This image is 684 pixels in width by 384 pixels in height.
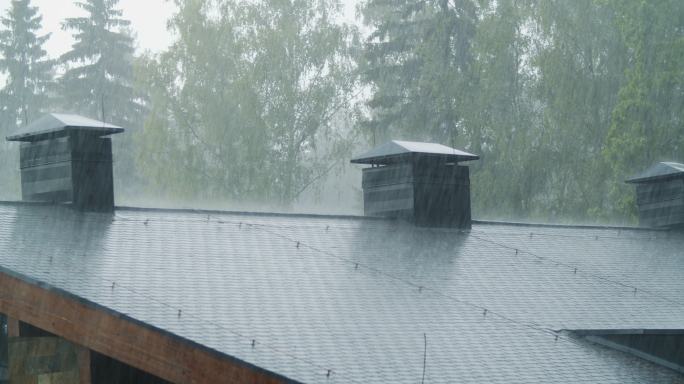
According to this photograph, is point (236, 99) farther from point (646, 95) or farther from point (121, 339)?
point (121, 339)

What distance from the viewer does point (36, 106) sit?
44.0m

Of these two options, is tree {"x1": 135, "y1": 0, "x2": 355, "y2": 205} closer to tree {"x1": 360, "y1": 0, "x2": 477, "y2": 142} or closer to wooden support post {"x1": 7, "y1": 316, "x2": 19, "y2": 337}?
tree {"x1": 360, "y1": 0, "x2": 477, "y2": 142}

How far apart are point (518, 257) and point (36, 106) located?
32.6 m

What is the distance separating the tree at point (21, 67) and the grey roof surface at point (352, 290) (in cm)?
3058

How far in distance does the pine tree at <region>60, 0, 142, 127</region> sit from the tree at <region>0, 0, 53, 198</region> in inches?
53.2

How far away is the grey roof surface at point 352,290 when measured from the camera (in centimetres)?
1037

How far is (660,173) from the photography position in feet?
71.2

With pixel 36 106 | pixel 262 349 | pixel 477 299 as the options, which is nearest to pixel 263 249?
pixel 477 299

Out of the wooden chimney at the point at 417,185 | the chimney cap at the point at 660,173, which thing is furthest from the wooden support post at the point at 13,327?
the chimney cap at the point at 660,173

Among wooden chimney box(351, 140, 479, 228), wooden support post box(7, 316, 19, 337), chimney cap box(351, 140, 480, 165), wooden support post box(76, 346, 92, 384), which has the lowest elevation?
wooden support post box(76, 346, 92, 384)

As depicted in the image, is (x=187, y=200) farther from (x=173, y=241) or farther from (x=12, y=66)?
(x=173, y=241)

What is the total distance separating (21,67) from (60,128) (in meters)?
31.6

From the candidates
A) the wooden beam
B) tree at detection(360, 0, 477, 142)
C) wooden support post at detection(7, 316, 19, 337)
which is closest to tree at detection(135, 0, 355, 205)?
tree at detection(360, 0, 477, 142)

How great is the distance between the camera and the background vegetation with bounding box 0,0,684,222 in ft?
99.8
